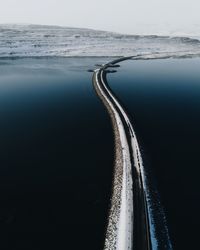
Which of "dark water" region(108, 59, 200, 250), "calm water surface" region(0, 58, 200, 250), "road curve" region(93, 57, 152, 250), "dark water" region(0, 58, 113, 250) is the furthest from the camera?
"dark water" region(108, 59, 200, 250)

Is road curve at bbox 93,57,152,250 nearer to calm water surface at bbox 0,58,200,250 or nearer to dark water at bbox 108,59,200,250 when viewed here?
calm water surface at bbox 0,58,200,250

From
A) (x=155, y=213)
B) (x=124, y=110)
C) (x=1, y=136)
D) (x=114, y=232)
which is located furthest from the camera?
(x=124, y=110)

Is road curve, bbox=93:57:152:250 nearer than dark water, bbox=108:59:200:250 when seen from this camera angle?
Yes

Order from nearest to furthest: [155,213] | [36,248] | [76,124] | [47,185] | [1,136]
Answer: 1. [36,248]
2. [155,213]
3. [47,185]
4. [1,136]
5. [76,124]

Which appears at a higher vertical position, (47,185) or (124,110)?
(124,110)

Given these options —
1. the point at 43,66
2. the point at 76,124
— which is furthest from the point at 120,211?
the point at 43,66

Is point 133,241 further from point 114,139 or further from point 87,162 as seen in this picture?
point 114,139

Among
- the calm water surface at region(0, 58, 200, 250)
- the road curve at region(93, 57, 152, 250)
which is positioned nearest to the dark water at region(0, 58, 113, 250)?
the calm water surface at region(0, 58, 200, 250)
